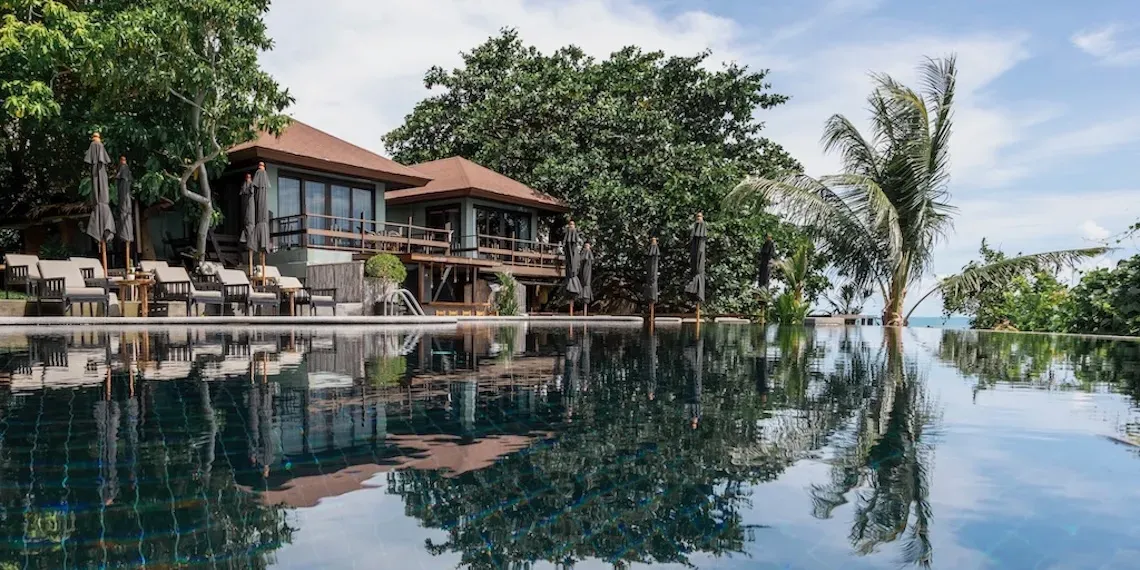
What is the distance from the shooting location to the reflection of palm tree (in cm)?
232

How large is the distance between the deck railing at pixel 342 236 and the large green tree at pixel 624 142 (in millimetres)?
6032

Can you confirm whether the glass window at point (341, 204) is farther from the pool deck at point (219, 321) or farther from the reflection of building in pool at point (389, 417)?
the reflection of building in pool at point (389, 417)

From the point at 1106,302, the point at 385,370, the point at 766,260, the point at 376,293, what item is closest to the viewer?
the point at 385,370

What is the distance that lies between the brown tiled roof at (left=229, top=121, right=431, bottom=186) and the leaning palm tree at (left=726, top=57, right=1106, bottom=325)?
951 cm

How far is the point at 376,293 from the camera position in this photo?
680 inches

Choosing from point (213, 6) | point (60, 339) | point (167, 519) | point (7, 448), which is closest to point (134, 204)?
point (213, 6)

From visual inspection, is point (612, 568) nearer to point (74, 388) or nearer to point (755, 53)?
point (74, 388)

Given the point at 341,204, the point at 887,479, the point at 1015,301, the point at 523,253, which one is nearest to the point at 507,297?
the point at 523,253

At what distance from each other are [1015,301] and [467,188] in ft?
48.1

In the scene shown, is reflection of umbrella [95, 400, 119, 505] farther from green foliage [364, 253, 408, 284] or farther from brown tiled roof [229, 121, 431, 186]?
brown tiled roof [229, 121, 431, 186]

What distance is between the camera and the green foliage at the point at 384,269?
17.2 m

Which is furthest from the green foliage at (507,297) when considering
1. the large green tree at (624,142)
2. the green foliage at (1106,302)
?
the green foliage at (1106,302)

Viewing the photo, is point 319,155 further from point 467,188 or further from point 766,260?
point 766,260

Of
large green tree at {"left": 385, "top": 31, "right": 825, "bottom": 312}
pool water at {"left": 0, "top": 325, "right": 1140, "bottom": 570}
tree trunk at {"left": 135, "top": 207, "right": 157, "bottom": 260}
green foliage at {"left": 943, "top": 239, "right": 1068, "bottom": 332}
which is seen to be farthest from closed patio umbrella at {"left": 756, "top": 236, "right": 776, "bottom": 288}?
tree trunk at {"left": 135, "top": 207, "right": 157, "bottom": 260}
